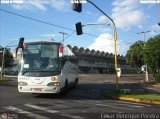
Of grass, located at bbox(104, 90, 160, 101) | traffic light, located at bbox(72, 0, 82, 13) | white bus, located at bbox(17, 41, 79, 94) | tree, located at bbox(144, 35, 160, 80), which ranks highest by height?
traffic light, located at bbox(72, 0, 82, 13)

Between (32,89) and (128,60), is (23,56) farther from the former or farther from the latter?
(128,60)

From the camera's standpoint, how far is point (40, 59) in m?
19.8

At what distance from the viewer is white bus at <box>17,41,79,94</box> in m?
19.3

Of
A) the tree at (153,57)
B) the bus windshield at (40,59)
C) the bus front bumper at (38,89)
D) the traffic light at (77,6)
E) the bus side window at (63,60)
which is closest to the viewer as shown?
the bus front bumper at (38,89)

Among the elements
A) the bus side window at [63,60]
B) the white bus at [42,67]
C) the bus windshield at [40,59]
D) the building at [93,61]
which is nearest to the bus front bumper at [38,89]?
the white bus at [42,67]

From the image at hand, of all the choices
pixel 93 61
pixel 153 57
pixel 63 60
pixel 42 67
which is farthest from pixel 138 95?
pixel 93 61

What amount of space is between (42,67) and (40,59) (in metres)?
0.52

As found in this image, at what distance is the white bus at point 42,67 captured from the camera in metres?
19.3

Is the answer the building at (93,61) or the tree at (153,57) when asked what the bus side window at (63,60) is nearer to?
the tree at (153,57)

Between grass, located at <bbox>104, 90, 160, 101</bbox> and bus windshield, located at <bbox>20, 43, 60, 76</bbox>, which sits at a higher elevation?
bus windshield, located at <bbox>20, 43, 60, 76</bbox>

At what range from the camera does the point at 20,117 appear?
12.0m

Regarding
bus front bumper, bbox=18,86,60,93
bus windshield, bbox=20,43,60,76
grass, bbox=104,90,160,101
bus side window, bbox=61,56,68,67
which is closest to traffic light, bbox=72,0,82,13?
bus windshield, bbox=20,43,60,76

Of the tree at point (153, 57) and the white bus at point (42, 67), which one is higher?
the tree at point (153, 57)

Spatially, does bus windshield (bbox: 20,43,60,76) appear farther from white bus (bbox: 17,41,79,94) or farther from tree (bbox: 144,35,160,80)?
tree (bbox: 144,35,160,80)
